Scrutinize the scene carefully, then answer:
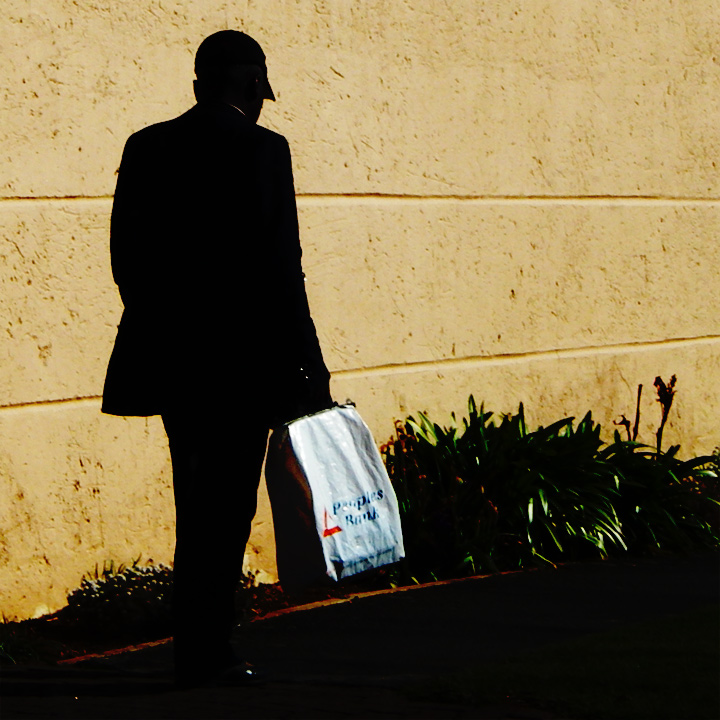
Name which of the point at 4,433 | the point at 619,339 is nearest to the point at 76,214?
the point at 4,433

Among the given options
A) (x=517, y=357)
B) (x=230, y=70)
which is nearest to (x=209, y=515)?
(x=230, y=70)

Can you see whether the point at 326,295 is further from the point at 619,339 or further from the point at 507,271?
the point at 619,339

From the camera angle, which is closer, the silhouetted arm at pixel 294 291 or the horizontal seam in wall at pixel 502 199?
the silhouetted arm at pixel 294 291

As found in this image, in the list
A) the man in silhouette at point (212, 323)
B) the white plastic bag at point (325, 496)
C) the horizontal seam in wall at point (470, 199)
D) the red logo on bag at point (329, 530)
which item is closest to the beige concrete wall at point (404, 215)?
the horizontal seam in wall at point (470, 199)

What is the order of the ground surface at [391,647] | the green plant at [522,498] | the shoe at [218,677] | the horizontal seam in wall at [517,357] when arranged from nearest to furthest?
the ground surface at [391,647]
the shoe at [218,677]
the green plant at [522,498]
the horizontal seam in wall at [517,357]

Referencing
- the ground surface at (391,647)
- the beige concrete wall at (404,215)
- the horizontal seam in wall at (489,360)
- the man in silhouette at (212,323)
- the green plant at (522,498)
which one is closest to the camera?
the ground surface at (391,647)

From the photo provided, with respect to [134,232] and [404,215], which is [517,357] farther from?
[134,232]

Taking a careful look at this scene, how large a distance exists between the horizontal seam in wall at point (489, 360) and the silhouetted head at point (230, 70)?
2000 millimetres

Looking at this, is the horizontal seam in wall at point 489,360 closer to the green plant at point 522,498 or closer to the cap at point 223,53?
the green plant at point 522,498

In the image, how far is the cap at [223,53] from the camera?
4.37 m

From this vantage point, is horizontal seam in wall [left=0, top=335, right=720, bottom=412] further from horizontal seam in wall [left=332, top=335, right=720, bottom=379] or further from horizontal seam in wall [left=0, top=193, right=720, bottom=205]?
horizontal seam in wall [left=0, top=193, right=720, bottom=205]

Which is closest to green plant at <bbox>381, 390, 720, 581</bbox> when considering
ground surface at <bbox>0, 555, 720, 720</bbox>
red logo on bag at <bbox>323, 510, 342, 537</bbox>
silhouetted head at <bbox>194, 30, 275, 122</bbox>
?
ground surface at <bbox>0, 555, 720, 720</bbox>

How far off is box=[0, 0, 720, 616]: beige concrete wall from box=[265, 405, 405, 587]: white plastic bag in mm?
1929

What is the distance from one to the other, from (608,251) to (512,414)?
1.24 metres
